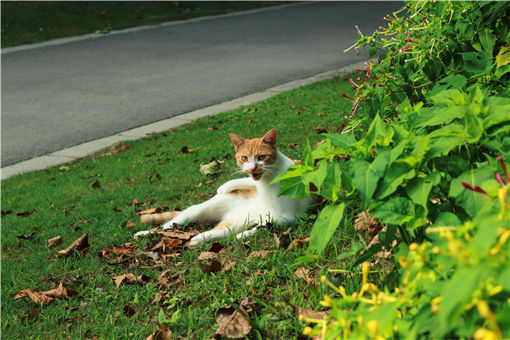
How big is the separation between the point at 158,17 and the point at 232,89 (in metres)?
9.87

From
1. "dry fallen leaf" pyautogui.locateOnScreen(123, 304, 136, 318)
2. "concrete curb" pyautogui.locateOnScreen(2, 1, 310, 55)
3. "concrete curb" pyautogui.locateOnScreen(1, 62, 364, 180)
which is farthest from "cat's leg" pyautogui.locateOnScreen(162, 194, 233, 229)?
"concrete curb" pyautogui.locateOnScreen(2, 1, 310, 55)

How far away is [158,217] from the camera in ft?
12.8

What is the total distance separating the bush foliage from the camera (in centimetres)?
106

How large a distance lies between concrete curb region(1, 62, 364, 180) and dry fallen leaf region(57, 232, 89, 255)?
9.27 feet

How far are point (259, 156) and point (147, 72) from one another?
7.45 metres

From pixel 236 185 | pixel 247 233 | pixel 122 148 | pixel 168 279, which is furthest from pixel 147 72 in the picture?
pixel 168 279

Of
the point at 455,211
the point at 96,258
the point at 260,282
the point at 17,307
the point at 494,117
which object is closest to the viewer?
the point at 494,117

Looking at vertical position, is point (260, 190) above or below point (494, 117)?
below

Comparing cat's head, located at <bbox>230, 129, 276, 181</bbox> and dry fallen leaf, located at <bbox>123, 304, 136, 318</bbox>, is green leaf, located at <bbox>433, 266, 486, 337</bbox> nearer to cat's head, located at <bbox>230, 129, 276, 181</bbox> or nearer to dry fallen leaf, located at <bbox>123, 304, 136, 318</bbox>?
dry fallen leaf, located at <bbox>123, 304, 136, 318</bbox>

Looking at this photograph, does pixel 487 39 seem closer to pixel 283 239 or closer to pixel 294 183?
pixel 294 183

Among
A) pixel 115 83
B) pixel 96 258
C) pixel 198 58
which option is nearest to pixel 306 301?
pixel 96 258

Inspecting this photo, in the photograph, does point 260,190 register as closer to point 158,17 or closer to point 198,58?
point 198,58

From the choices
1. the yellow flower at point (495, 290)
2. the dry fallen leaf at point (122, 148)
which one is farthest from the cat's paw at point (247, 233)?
the dry fallen leaf at point (122, 148)

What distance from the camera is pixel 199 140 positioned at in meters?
6.21
